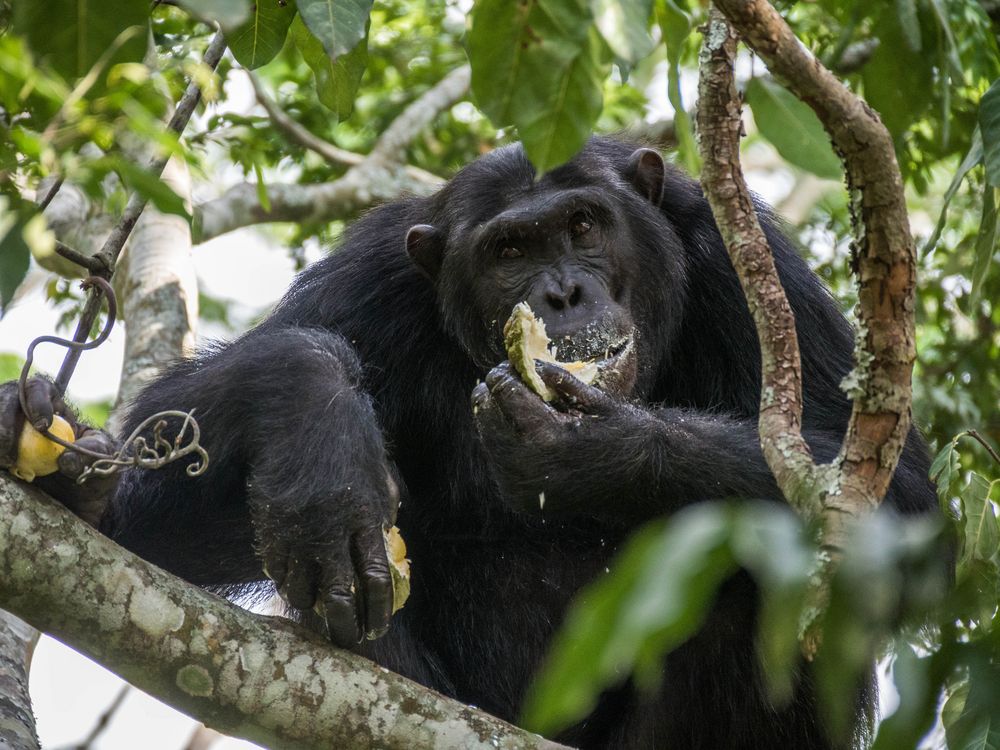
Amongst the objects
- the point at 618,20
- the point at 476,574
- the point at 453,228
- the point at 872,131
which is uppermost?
the point at 618,20

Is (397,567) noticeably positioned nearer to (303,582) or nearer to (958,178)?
(303,582)

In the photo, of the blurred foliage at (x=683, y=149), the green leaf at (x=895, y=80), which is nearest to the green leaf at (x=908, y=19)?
the blurred foliage at (x=683, y=149)

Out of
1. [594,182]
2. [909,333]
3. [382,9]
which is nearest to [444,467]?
[594,182]

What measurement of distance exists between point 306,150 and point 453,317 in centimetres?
404

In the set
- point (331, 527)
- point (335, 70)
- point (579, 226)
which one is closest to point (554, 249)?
point (579, 226)

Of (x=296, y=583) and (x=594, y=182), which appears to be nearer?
(x=296, y=583)

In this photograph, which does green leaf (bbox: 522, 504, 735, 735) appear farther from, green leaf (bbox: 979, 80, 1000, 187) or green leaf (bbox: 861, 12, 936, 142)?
green leaf (bbox: 861, 12, 936, 142)

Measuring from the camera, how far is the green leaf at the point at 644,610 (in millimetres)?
1475

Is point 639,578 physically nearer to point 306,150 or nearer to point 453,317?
point 453,317

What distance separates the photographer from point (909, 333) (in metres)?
3.01

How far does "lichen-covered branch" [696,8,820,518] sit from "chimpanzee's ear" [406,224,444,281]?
236cm

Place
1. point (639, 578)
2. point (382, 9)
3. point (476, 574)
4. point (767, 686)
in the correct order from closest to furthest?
point (639, 578) → point (767, 686) → point (476, 574) → point (382, 9)

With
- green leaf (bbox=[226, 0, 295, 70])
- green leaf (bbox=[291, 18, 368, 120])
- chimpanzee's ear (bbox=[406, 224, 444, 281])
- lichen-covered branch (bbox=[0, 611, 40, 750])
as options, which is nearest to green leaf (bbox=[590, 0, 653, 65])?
green leaf (bbox=[226, 0, 295, 70])

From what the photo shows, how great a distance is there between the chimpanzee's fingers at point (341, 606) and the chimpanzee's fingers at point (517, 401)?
0.87 m
